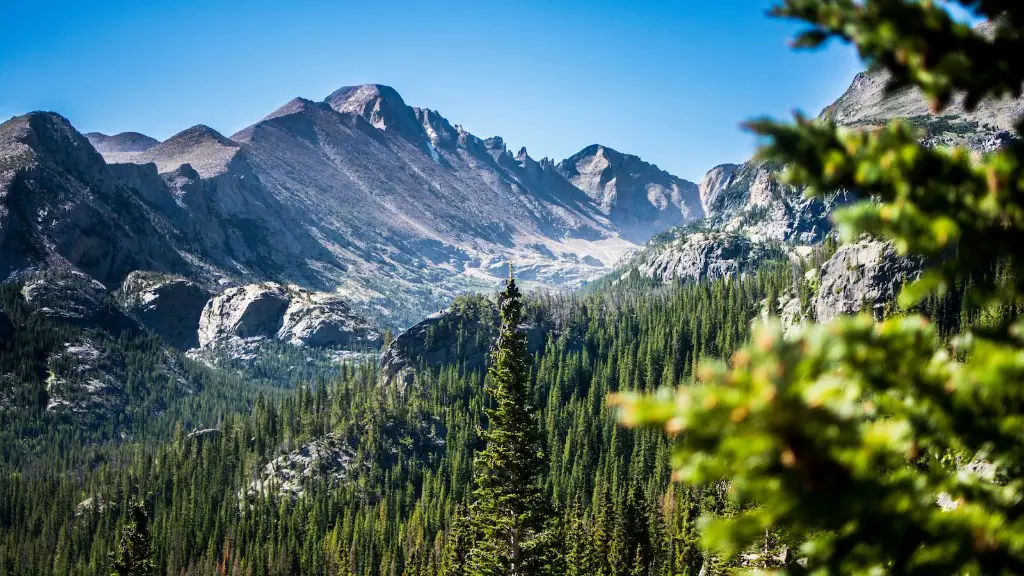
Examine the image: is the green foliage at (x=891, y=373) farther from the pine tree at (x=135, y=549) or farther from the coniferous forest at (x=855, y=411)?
the pine tree at (x=135, y=549)

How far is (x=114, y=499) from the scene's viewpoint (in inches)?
5792

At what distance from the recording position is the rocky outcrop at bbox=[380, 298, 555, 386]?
609ft

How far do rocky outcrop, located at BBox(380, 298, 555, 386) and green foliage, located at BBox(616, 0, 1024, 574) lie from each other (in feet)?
587

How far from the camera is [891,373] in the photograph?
11.0ft

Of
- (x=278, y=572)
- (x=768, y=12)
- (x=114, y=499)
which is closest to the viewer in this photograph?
(x=768, y=12)

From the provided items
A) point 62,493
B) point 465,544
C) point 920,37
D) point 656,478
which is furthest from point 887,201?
point 62,493

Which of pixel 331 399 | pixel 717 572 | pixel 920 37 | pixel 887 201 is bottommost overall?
pixel 331 399

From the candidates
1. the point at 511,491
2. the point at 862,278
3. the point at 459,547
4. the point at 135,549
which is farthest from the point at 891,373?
the point at 862,278

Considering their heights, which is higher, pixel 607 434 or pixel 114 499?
pixel 607 434

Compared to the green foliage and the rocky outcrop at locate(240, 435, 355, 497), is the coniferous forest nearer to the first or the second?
the green foliage

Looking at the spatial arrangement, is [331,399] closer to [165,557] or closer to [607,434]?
[165,557]

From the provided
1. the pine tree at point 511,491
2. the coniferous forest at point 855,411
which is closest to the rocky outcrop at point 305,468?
the coniferous forest at point 855,411

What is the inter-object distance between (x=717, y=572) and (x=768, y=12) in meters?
37.1

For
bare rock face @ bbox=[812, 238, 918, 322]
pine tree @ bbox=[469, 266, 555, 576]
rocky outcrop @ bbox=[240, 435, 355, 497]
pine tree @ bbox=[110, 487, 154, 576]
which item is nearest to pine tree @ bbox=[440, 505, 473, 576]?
pine tree @ bbox=[110, 487, 154, 576]
